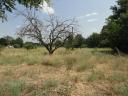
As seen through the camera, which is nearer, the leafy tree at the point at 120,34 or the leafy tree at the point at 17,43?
the leafy tree at the point at 120,34

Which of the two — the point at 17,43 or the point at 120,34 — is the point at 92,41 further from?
the point at 120,34

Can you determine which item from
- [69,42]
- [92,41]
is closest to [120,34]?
[69,42]

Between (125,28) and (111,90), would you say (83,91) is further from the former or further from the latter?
→ (125,28)

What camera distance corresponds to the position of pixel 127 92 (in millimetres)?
8242

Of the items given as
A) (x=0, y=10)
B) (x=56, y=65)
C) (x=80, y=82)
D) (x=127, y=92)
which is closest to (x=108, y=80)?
(x=80, y=82)

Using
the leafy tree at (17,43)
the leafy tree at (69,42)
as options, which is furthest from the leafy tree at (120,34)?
the leafy tree at (17,43)

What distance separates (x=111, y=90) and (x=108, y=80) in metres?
1.66

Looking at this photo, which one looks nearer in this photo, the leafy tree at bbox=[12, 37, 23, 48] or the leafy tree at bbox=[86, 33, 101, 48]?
the leafy tree at bbox=[12, 37, 23, 48]

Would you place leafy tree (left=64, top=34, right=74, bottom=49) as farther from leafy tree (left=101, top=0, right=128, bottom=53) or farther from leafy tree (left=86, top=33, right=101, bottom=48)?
leafy tree (left=86, top=33, right=101, bottom=48)

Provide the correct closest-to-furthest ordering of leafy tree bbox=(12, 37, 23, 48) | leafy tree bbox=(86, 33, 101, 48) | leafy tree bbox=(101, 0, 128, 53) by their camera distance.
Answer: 1. leafy tree bbox=(101, 0, 128, 53)
2. leafy tree bbox=(12, 37, 23, 48)
3. leafy tree bbox=(86, 33, 101, 48)

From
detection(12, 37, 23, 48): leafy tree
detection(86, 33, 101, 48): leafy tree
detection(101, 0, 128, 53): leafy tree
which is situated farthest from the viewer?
detection(86, 33, 101, 48): leafy tree

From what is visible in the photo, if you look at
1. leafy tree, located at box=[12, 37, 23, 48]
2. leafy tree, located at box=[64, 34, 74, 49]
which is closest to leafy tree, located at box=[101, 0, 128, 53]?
leafy tree, located at box=[64, 34, 74, 49]

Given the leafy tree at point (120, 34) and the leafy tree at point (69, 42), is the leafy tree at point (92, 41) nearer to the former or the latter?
the leafy tree at point (120, 34)

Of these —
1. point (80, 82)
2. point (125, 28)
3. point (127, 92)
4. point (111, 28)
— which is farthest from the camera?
point (111, 28)
